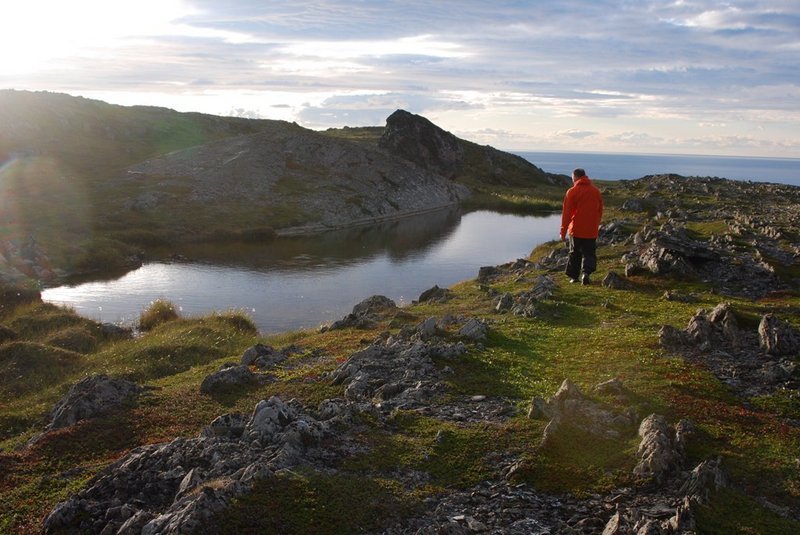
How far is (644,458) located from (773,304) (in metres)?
21.0

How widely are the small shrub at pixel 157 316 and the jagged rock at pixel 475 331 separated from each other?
83.9ft

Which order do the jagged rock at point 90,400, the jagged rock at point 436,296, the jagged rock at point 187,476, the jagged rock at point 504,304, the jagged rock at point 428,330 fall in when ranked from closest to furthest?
1. the jagged rock at point 187,476
2. the jagged rock at point 90,400
3. the jagged rock at point 428,330
4. the jagged rock at point 504,304
5. the jagged rock at point 436,296

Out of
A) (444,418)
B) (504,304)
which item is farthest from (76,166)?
(444,418)

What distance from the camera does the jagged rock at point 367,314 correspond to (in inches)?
1330

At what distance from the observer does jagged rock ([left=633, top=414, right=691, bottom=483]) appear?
13.0 metres

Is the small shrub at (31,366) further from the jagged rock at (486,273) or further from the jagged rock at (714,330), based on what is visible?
the jagged rock at (486,273)

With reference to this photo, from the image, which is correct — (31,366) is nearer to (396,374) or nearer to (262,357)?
(262,357)

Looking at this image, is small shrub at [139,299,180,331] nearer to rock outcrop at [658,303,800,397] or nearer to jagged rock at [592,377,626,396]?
jagged rock at [592,377,626,396]

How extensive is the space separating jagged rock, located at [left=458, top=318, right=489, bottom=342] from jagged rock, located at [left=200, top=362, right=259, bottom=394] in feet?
27.8

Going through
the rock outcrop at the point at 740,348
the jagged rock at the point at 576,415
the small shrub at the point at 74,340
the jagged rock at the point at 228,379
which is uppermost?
the rock outcrop at the point at 740,348

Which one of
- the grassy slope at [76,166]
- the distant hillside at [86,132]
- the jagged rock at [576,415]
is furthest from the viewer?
the distant hillside at [86,132]

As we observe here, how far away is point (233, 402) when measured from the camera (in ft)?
64.3

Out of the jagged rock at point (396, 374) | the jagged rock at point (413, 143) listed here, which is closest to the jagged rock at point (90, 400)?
the jagged rock at point (396, 374)

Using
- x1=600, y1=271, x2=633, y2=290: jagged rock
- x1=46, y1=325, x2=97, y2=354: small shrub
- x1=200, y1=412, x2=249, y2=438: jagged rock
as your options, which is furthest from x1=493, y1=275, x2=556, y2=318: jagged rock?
x1=46, y1=325, x2=97, y2=354: small shrub
